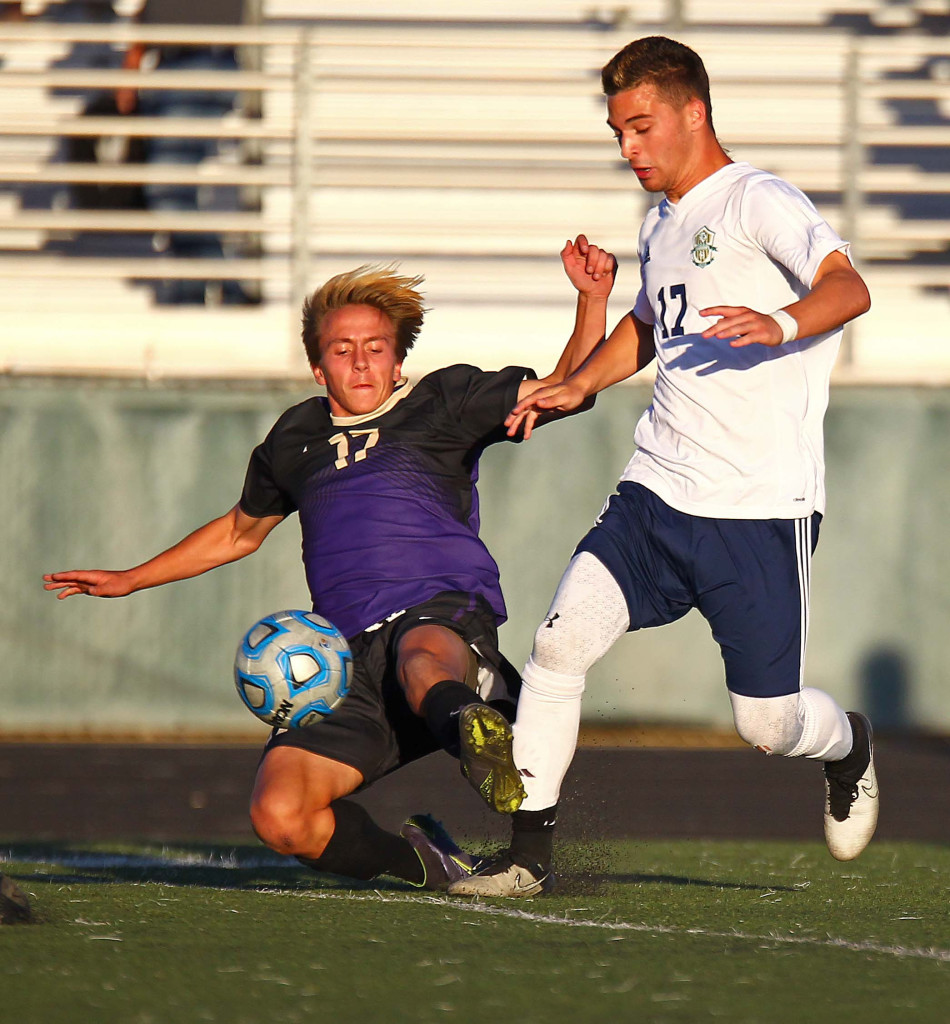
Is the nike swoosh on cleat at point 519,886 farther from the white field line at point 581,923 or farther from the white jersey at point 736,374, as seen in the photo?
the white jersey at point 736,374

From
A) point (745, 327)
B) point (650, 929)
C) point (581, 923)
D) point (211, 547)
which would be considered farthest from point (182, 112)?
point (650, 929)

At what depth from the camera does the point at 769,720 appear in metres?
4.87

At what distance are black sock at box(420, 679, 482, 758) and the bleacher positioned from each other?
624 centimetres

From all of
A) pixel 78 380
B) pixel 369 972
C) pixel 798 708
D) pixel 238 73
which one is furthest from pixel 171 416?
pixel 369 972

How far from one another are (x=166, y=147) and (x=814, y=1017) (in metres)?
9.72

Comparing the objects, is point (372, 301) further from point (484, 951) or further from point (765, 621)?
point (484, 951)

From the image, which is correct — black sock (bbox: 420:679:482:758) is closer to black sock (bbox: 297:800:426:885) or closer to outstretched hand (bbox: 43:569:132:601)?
black sock (bbox: 297:800:426:885)

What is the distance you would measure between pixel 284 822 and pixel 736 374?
179 centimetres

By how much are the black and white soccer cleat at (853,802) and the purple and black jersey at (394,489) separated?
1163mm

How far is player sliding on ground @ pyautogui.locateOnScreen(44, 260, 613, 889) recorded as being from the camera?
4.82 meters

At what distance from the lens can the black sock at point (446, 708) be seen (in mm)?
4457

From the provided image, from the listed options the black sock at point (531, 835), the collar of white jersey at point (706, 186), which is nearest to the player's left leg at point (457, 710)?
the black sock at point (531, 835)

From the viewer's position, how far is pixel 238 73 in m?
11.0

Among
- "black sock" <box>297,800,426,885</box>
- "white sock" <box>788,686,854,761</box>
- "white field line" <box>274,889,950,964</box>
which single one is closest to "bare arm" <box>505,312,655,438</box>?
"white sock" <box>788,686,854,761</box>
